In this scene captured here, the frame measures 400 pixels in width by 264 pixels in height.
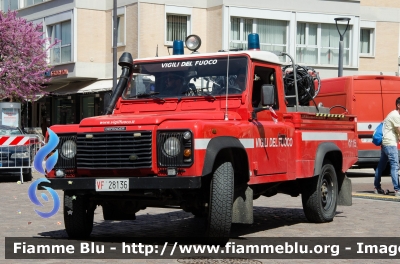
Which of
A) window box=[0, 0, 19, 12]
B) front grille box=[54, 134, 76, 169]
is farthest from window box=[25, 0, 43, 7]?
front grille box=[54, 134, 76, 169]

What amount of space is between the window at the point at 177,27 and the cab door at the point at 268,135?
2649cm

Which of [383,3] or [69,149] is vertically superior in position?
[383,3]

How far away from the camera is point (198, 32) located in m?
37.5

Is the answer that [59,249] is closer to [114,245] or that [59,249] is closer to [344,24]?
[114,245]

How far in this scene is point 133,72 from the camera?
1111cm

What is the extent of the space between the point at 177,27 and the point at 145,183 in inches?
1139

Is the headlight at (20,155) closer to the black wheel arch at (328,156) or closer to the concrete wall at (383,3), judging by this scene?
the black wheel arch at (328,156)

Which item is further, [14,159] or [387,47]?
[387,47]

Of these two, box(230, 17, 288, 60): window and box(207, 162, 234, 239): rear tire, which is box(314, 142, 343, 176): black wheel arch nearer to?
box(207, 162, 234, 239): rear tire

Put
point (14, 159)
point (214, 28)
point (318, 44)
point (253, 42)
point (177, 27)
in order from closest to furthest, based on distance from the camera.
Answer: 1. point (253, 42)
2. point (14, 159)
3. point (214, 28)
4. point (177, 27)
5. point (318, 44)

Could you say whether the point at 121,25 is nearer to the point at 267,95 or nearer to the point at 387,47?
the point at 387,47

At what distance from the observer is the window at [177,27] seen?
122 ft

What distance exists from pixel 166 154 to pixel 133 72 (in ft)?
7.78

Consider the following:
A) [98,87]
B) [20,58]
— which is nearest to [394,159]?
[98,87]
